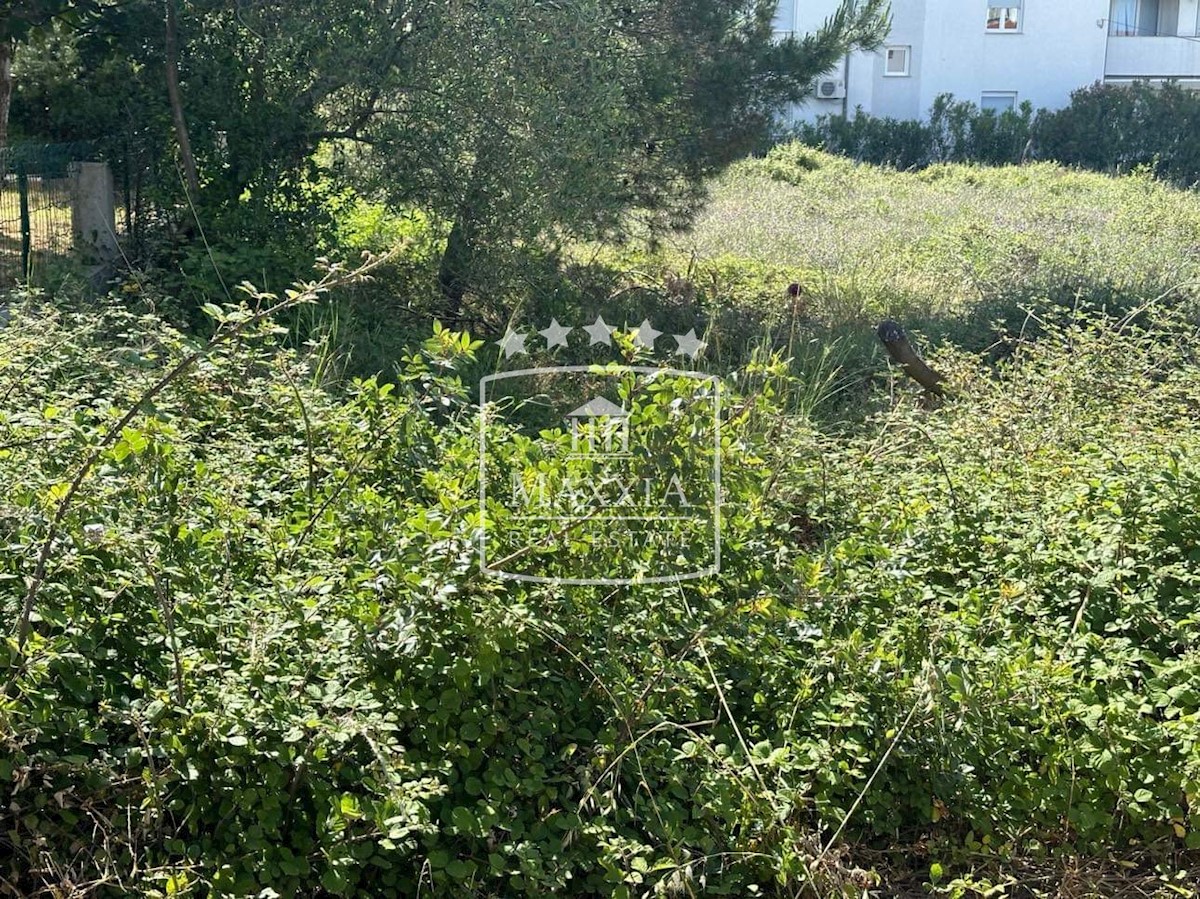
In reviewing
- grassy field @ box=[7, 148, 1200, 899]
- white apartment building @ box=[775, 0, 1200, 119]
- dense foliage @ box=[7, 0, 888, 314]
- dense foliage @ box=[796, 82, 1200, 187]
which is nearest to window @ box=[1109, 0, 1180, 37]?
white apartment building @ box=[775, 0, 1200, 119]

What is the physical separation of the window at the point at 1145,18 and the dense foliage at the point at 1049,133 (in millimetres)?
4041

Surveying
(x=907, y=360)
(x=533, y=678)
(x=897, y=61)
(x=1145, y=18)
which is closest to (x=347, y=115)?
(x=907, y=360)

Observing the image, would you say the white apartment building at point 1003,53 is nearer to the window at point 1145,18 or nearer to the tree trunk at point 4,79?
the window at point 1145,18

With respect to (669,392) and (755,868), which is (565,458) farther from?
(755,868)

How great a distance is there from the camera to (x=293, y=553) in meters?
3.23

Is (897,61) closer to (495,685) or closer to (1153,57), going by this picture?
(1153,57)

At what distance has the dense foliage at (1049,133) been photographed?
25000 millimetres

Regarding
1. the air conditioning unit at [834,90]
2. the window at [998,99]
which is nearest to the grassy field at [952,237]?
the air conditioning unit at [834,90]

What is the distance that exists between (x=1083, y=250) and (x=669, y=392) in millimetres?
9131

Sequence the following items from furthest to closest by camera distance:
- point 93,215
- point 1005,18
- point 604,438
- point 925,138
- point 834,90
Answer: point 1005,18, point 834,90, point 925,138, point 93,215, point 604,438

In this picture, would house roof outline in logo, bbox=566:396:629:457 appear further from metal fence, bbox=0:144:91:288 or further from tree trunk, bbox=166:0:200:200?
tree trunk, bbox=166:0:200:200

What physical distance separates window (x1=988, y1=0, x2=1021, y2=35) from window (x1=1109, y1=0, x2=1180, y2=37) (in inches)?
108

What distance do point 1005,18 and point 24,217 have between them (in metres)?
26.1

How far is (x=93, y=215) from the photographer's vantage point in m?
8.37
